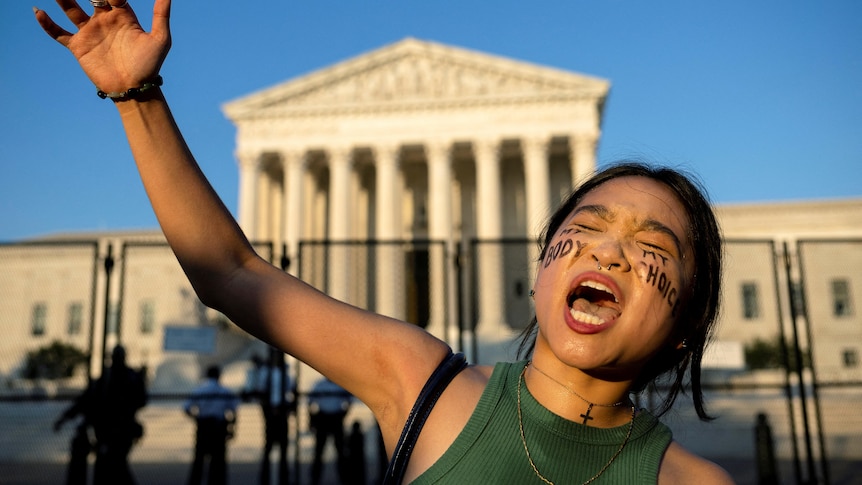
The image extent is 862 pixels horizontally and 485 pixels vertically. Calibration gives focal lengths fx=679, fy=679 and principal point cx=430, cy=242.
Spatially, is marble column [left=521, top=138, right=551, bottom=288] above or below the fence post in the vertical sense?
above

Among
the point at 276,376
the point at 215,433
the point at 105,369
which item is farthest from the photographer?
the point at 276,376

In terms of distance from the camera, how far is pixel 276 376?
1352 cm

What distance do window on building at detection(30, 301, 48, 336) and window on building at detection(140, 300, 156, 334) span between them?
1.33m

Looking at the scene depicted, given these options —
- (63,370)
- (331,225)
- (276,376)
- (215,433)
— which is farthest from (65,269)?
(331,225)

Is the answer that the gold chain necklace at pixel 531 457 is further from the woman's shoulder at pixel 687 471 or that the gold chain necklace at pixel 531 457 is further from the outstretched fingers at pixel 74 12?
the outstretched fingers at pixel 74 12

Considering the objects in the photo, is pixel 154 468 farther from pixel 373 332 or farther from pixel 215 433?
pixel 373 332

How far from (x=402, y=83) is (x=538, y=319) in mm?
43012

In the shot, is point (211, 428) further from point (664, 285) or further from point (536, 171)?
point (536, 171)

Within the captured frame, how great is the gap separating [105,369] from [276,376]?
471 centimetres

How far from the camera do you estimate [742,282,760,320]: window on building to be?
1231cm

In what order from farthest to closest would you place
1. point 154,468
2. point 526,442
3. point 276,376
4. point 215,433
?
1. point 154,468
2. point 276,376
3. point 215,433
4. point 526,442

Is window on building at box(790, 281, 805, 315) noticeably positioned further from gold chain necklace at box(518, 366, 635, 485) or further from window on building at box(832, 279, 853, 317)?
gold chain necklace at box(518, 366, 635, 485)

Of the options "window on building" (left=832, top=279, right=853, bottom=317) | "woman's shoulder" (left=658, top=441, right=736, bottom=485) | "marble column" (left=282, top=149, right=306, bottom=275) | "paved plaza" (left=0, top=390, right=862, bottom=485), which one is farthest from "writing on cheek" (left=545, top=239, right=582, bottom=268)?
"marble column" (left=282, top=149, right=306, bottom=275)

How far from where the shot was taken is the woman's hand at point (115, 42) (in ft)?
4.31
